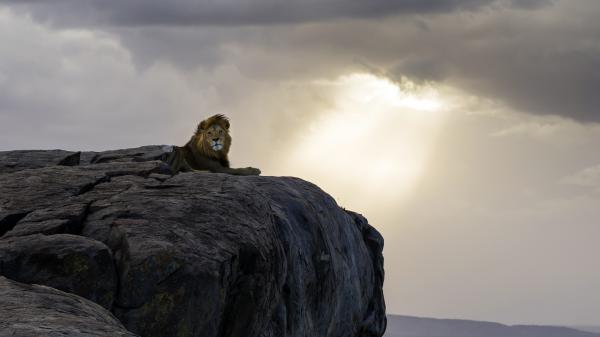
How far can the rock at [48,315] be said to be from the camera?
36.5 ft

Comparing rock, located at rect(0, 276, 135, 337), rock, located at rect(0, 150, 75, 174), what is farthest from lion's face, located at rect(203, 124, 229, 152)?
rock, located at rect(0, 276, 135, 337)

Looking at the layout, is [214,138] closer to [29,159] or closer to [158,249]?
[29,159]

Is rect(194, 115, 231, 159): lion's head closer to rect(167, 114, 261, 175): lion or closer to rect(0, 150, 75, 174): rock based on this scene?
rect(167, 114, 261, 175): lion

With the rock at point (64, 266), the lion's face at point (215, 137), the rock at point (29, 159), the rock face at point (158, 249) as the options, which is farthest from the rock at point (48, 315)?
the lion's face at point (215, 137)

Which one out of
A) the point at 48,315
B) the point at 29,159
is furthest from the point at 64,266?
the point at 29,159

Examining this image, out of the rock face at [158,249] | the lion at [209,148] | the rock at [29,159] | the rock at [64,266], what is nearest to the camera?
the rock at [64,266]

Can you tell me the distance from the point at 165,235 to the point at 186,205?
155cm

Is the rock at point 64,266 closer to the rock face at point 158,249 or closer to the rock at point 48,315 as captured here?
the rock face at point 158,249

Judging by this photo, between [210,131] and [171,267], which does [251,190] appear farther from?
[210,131]

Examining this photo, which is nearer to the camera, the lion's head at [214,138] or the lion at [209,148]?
the lion at [209,148]

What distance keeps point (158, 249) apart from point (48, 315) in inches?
200

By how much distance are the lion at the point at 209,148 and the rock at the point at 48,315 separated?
16.6m

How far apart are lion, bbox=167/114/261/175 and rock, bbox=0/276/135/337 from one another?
1660cm

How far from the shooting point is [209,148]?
30.6 m
